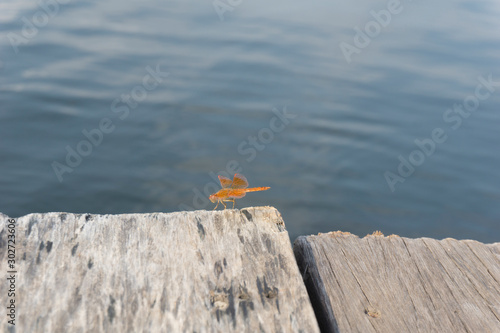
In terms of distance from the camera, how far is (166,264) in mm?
1574

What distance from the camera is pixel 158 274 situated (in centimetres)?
154

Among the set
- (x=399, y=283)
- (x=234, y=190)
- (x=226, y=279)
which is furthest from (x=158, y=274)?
(x=399, y=283)

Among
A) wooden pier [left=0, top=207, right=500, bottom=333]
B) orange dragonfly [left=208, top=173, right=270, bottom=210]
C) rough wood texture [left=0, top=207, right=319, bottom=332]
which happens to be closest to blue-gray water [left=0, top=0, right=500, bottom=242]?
orange dragonfly [left=208, top=173, right=270, bottom=210]

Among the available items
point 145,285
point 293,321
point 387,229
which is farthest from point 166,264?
point 387,229

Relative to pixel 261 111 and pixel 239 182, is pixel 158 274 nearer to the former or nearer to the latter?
pixel 239 182

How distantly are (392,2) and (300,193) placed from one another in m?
6.15

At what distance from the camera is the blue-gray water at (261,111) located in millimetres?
4840

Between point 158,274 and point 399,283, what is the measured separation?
3.13 ft

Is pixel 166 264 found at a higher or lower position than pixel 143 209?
lower

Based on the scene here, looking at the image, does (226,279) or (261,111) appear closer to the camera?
(226,279)

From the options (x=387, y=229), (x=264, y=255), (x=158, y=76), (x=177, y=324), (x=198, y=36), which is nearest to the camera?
(x=177, y=324)

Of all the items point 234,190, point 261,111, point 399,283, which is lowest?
point 399,283

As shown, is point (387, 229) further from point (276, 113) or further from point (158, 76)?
point (158, 76)

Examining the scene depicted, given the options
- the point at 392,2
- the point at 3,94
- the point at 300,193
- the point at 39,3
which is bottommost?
the point at 300,193
